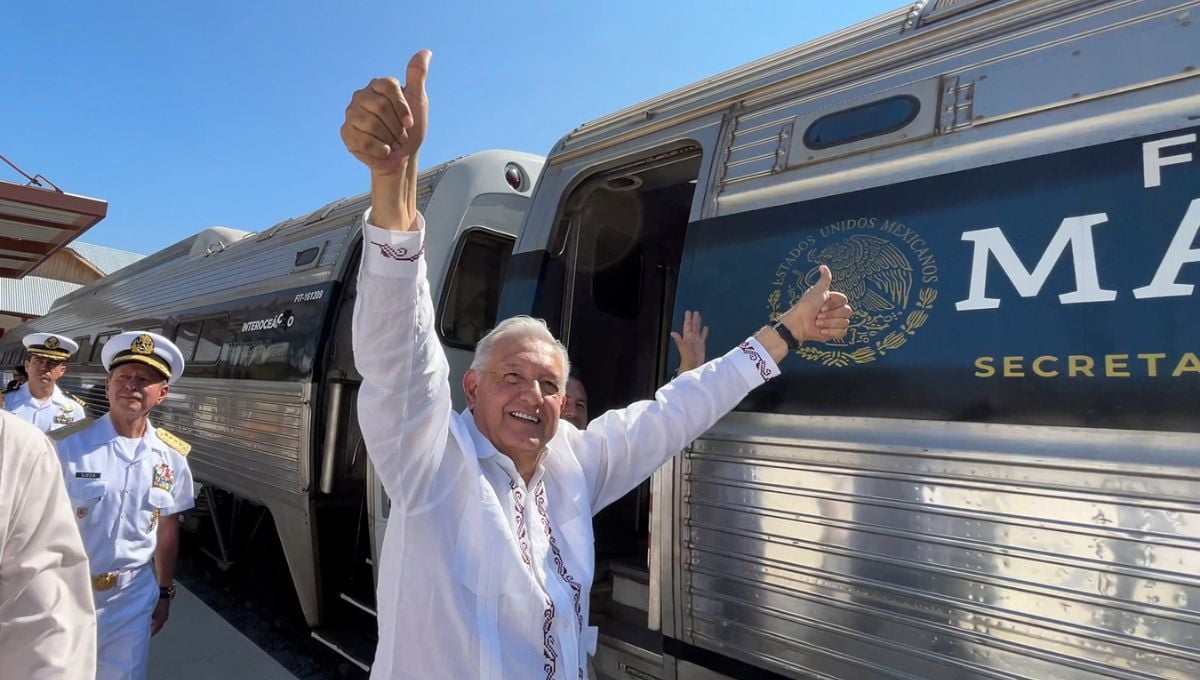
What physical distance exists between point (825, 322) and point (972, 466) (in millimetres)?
507

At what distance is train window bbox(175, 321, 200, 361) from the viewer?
6012mm

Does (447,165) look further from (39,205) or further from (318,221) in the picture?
(39,205)

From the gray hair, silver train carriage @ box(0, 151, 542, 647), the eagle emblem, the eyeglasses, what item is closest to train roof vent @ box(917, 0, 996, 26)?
the eagle emblem

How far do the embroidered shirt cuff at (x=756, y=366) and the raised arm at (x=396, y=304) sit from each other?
87 cm

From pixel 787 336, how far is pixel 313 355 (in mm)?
3326

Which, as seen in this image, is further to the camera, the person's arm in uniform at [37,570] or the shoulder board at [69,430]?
the shoulder board at [69,430]

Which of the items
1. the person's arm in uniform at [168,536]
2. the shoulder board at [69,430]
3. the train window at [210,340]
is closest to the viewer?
the shoulder board at [69,430]

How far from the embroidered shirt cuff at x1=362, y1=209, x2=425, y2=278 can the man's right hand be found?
4cm

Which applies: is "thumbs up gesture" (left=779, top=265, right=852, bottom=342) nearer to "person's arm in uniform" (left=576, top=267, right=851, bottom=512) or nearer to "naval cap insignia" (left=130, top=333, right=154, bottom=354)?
"person's arm in uniform" (left=576, top=267, right=851, bottom=512)

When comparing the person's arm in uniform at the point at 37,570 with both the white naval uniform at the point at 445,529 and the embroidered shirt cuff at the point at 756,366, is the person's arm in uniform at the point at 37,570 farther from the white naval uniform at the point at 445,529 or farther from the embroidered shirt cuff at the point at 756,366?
the embroidered shirt cuff at the point at 756,366

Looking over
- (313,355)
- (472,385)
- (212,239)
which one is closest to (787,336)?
(472,385)

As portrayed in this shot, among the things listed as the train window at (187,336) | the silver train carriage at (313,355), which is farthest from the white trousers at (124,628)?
the train window at (187,336)

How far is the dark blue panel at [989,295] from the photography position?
1405 mm

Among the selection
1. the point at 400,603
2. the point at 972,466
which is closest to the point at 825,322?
the point at 972,466
